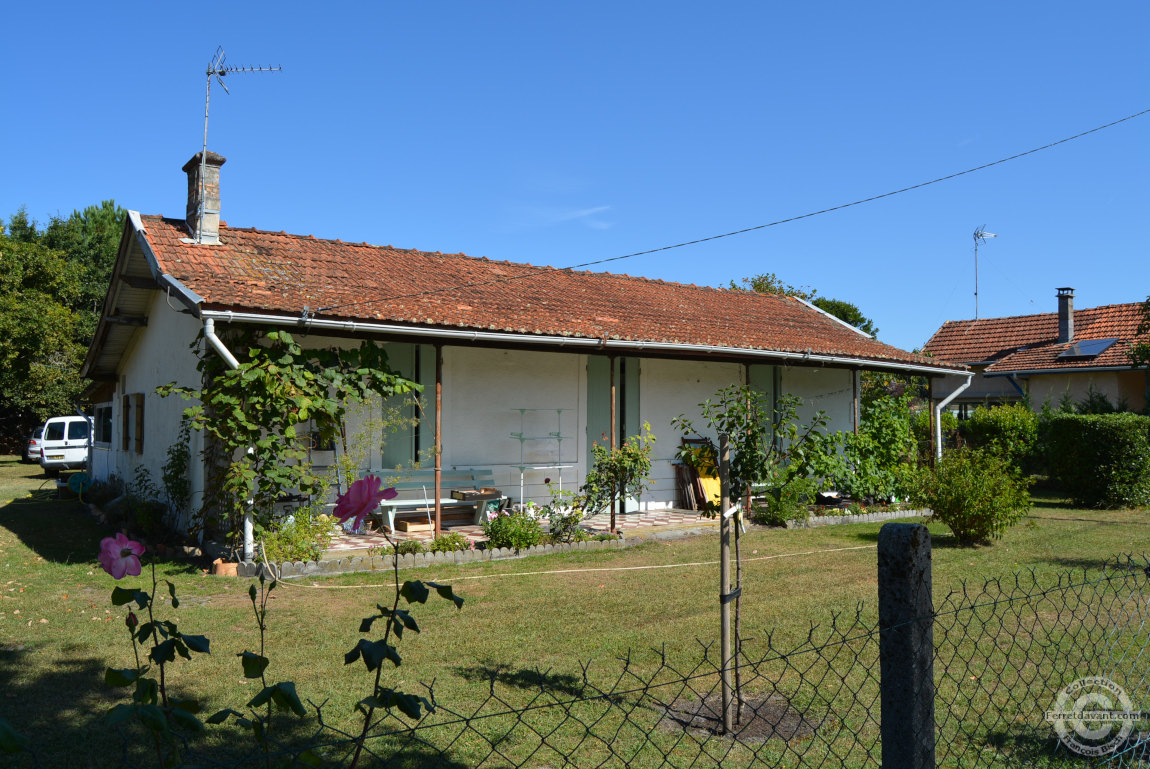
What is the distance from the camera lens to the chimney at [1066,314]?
24656mm

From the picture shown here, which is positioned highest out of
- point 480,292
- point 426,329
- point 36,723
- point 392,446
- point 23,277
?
point 23,277

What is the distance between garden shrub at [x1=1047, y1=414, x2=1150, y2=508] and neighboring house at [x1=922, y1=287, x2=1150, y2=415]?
516 cm

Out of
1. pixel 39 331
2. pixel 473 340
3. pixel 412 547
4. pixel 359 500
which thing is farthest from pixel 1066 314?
pixel 39 331

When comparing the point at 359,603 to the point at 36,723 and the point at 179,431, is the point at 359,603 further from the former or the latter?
the point at 179,431

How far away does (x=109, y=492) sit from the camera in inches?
650

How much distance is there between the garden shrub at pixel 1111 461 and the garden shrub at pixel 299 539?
1447cm

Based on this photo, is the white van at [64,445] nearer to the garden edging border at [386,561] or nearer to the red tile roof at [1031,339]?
the garden edging border at [386,561]

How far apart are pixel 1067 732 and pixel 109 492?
17.2m

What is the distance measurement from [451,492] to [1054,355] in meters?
20.1

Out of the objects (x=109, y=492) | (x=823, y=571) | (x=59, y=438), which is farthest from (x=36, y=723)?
(x=59, y=438)

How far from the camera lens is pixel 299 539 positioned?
9211mm

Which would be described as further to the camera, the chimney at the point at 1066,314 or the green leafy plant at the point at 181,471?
the chimney at the point at 1066,314

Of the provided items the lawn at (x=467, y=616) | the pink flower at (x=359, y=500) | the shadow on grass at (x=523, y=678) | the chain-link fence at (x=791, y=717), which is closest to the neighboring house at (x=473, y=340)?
the lawn at (x=467, y=616)

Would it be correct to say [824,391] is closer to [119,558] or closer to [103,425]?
[119,558]
